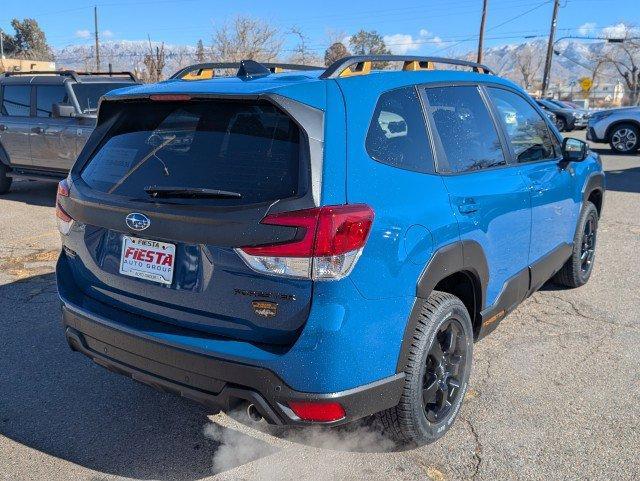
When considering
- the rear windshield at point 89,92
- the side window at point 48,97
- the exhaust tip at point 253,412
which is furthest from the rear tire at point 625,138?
the exhaust tip at point 253,412

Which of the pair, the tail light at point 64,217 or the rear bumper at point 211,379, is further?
the tail light at point 64,217

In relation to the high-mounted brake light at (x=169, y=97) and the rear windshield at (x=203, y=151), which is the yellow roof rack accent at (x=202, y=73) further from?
the high-mounted brake light at (x=169, y=97)

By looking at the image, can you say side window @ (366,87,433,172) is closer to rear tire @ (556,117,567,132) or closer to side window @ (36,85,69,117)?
side window @ (36,85,69,117)

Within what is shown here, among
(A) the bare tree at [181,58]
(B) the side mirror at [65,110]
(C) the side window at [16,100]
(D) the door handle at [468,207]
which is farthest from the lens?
(A) the bare tree at [181,58]

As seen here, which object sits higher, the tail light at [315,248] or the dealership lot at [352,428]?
the tail light at [315,248]

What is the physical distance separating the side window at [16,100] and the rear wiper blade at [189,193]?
8359 millimetres

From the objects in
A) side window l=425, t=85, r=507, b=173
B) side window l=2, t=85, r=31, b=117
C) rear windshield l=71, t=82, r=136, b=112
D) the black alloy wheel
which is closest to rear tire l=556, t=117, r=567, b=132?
rear windshield l=71, t=82, r=136, b=112

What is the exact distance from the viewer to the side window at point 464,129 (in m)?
3.10

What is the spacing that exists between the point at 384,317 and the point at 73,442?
1775mm

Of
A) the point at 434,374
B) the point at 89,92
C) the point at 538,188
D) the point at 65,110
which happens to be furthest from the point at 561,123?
the point at 434,374

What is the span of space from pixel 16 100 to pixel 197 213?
357 inches

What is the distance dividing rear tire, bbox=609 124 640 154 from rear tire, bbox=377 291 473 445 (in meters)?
15.5

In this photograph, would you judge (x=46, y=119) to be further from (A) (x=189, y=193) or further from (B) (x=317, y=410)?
(B) (x=317, y=410)

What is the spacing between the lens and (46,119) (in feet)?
30.8
